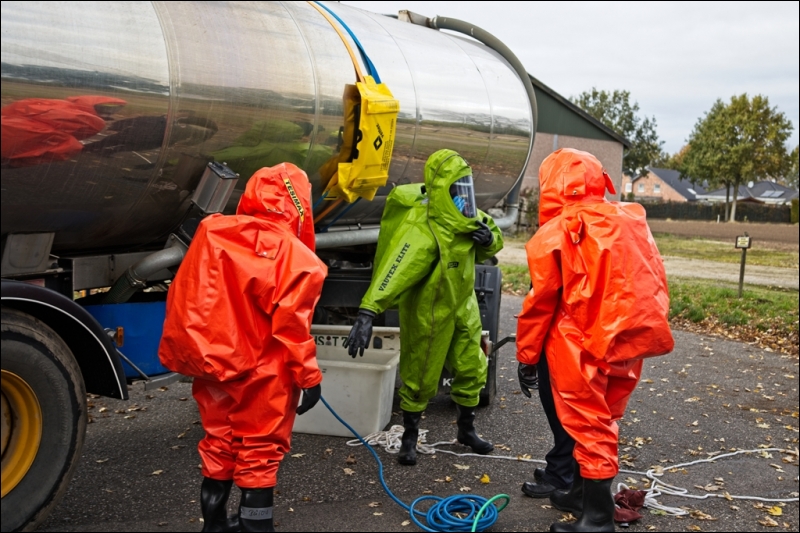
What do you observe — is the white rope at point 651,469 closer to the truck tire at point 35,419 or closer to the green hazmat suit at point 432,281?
the green hazmat suit at point 432,281

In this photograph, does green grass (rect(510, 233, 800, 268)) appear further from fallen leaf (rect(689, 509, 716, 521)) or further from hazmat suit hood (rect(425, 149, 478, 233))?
fallen leaf (rect(689, 509, 716, 521))

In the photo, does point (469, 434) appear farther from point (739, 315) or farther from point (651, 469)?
point (739, 315)

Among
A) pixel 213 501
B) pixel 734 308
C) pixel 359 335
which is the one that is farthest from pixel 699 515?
pixel 734 308

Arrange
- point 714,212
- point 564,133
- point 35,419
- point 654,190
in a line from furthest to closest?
point 654,190, point 714,212, point 564,133, point 35,419

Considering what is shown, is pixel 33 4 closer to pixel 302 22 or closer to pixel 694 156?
pixel 302 22

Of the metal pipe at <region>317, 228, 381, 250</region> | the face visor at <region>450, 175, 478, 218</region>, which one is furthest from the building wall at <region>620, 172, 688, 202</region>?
the face visor at <region>450, 175, 478, 218</region>

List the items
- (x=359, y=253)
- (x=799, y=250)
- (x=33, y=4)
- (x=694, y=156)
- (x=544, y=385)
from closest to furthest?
1. (x=33, y=4)
2. (x=544, y=385)
3. (x=359, y=253)
4. (x=799, y=250)
5. (x=694, y=156)

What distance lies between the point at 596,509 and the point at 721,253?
21.4 meters

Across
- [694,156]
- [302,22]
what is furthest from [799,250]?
[694,156]

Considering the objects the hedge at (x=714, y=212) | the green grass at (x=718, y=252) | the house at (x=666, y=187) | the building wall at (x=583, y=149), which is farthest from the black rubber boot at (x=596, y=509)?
the house at (x=666, y=187)

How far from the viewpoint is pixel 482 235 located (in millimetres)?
4969

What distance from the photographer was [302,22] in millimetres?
4652

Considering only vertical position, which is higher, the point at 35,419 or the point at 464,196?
the point at 464,196

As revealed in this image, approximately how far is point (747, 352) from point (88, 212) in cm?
801
